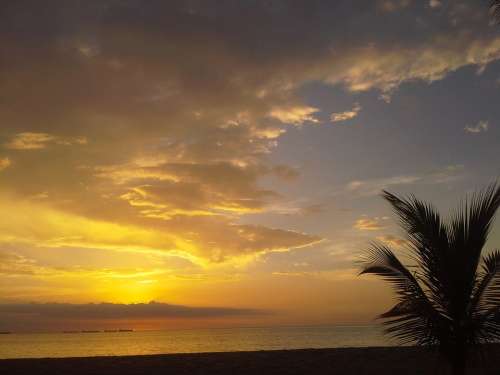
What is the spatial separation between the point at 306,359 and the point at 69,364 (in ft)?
29.3

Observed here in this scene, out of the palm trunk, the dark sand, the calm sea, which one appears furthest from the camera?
the calm sea

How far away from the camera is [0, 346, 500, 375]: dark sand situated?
15375 millimetres

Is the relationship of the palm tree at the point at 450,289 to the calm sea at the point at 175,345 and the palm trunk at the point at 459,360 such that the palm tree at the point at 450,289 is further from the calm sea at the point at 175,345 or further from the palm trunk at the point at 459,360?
the calm sea at the point at 175,345

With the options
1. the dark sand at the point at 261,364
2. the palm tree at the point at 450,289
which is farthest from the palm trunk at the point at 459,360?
the dark sand at the point at 261,364

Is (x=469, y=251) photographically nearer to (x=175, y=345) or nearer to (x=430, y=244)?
(x=430, y=244)

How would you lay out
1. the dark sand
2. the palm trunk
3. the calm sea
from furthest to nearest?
the calm sea → the dark sand → the palm trunk

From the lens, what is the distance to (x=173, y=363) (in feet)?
56.5

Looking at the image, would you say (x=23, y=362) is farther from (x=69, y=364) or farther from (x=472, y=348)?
(x=472, y=348)

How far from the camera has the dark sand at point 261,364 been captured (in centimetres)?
1538

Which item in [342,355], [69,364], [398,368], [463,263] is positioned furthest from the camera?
[342,355]

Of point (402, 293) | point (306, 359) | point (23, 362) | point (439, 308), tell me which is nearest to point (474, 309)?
point (439, 308)

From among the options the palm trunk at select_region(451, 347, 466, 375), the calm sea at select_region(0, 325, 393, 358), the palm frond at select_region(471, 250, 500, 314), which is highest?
the palm frond at select_region(471, 250, 500, 314)

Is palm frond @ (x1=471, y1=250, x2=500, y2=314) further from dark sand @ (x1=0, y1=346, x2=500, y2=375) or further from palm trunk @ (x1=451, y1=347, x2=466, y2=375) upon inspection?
dark sand @ (x1=0, y1=346, x2=500, y2=375)

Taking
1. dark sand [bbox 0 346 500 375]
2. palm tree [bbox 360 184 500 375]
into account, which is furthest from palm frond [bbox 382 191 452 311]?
dark sand [bbox 0 346 500 375]
